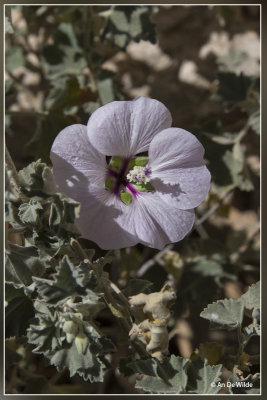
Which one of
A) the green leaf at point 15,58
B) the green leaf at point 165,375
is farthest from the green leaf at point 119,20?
the green leaf at point 165,375

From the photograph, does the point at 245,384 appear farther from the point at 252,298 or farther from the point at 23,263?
the point at 23,263

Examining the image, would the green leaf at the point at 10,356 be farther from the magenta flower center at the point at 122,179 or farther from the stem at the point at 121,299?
the magenta flower center at the point at 122,179

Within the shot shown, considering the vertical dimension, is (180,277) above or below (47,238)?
below

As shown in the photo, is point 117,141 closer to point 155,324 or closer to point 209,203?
point 155,324

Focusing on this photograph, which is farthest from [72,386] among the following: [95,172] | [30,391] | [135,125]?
[135,125]

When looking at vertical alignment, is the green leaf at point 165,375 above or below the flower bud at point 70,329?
below

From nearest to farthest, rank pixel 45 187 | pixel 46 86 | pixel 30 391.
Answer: pixel 45 187
pixel 30 391
pixel 46 86

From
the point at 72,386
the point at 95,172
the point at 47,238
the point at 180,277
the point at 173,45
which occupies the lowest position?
the point at 72,386
